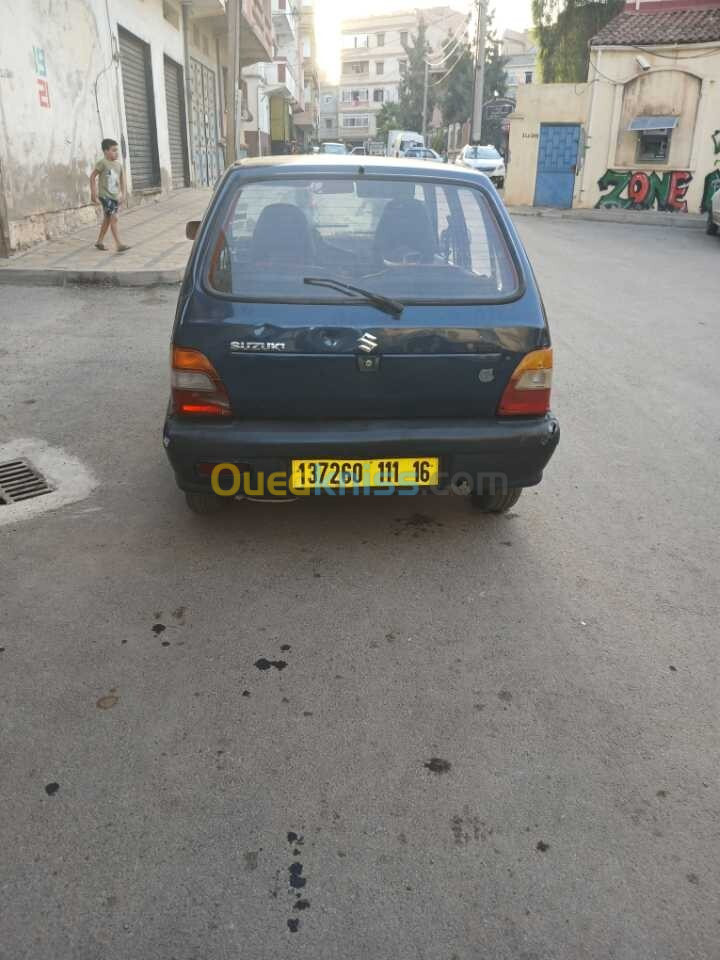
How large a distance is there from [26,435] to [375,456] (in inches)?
109

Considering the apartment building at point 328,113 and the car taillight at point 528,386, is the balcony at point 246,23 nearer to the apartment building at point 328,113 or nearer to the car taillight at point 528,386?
the car taillight at point 528,386

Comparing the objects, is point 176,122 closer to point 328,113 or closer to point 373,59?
point 373,59

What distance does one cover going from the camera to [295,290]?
3.28 m

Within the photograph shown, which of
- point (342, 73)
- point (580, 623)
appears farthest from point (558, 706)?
point (342, 73)

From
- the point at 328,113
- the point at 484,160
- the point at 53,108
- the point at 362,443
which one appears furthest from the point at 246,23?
the point at 328,113

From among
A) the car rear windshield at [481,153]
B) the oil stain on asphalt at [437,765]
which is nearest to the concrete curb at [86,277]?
the oil stain on asphalt at [437,765]

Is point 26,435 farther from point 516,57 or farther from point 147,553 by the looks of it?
point 516,57

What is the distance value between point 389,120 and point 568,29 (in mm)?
47811

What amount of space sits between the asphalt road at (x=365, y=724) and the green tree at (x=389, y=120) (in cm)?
7502

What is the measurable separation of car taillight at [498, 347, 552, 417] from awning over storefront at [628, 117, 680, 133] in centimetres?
2398

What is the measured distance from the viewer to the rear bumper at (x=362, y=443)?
127 inches

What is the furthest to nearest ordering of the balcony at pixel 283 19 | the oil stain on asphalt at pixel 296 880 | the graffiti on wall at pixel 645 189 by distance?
the balcony at pixel 283 19, the graffiti on wall at pixel 645 189, the oil stain on asphalt at pixel 296 880

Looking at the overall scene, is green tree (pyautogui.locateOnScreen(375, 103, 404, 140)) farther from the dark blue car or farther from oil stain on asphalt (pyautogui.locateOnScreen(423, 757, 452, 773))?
oil stain on asphalt (pyautogui.locateOnScreen(423, 757, 452, 773))

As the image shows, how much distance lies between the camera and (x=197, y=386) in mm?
3227
